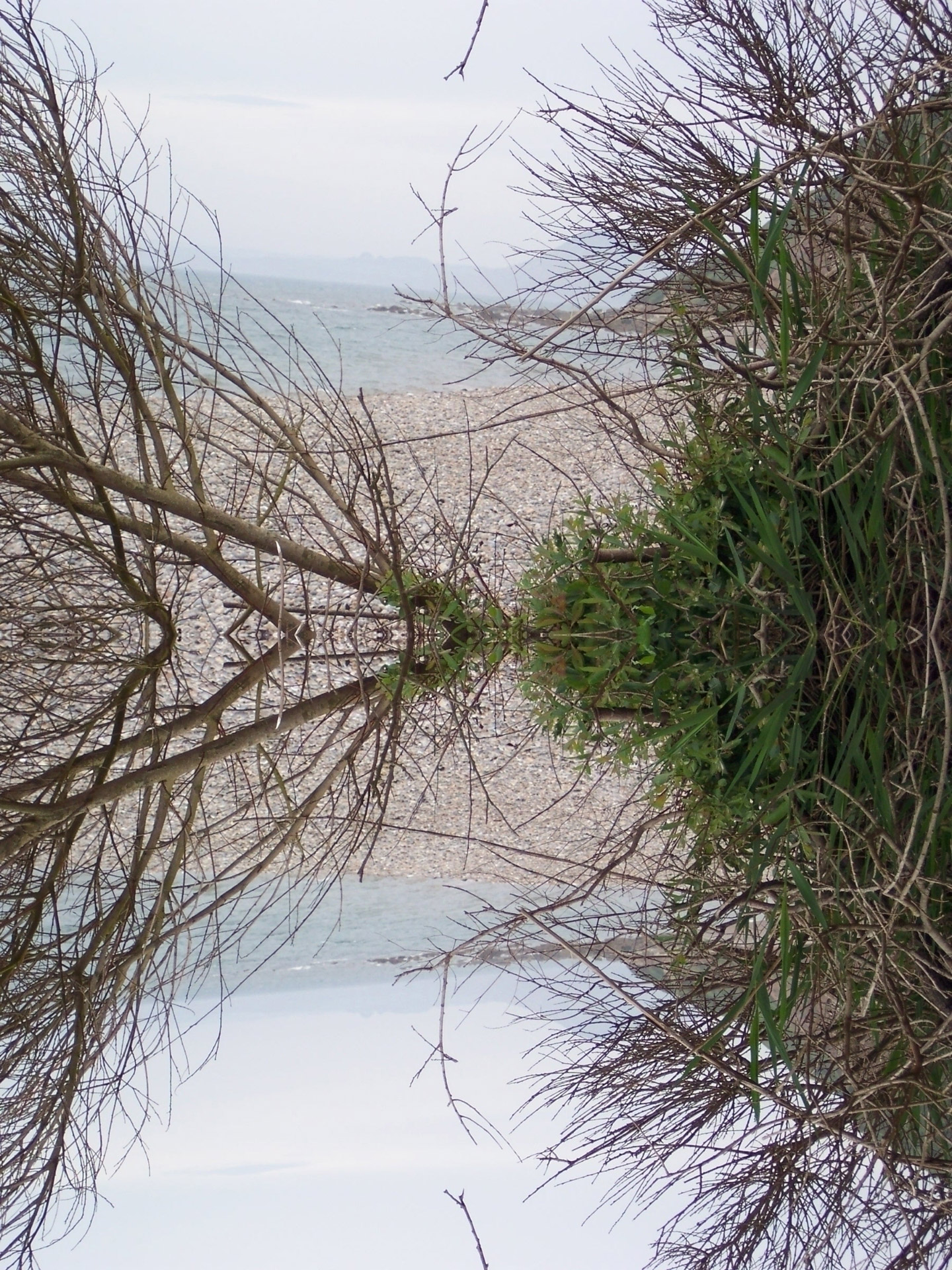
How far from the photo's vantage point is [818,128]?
2.29 m

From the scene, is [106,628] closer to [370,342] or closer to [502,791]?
[502,791]

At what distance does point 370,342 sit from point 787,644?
6.50 metres

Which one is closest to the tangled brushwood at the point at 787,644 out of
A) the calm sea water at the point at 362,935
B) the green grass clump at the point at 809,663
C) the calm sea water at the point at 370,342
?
the green grass clump at the point at 809,663

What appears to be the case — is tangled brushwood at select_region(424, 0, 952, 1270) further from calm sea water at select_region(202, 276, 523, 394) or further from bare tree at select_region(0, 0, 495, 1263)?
calm sea water at select_region(202, 276, 523, 394)

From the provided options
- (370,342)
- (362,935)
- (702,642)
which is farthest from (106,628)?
(370,342)

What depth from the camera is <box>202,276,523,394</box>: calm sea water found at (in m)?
7.11

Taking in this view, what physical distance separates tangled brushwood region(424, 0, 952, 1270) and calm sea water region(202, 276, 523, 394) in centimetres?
381

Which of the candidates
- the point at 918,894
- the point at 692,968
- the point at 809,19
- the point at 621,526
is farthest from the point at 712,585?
the point at 809,19

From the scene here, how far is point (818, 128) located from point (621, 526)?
0.99 meters

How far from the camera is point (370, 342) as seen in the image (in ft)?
26.0

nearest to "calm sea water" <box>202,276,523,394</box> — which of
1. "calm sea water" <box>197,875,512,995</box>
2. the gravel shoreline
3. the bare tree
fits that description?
the gravel shoreline

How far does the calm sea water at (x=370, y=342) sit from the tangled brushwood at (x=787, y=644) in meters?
3.81

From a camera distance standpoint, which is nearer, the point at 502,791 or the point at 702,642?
the point at 702,642

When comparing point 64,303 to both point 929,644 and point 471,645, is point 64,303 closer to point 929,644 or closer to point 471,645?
point 471,645
